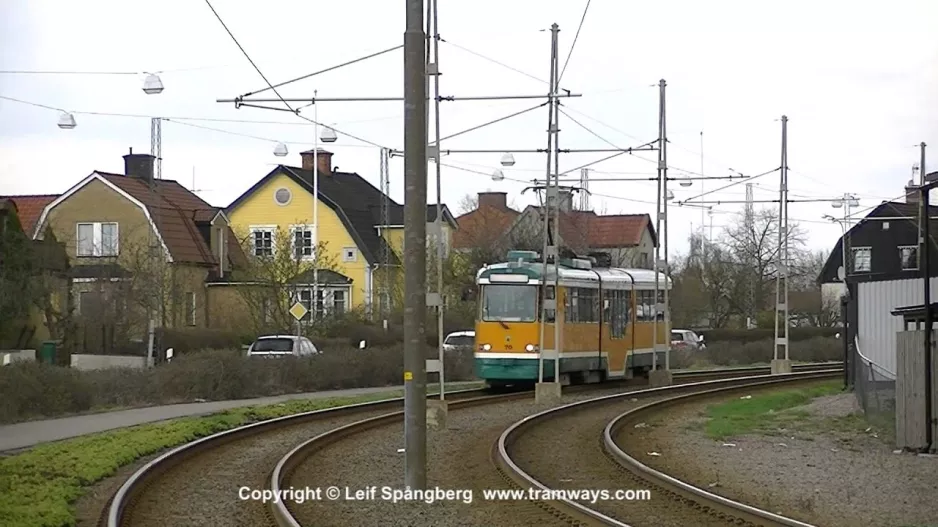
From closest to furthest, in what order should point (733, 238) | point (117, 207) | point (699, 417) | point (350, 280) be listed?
point (699, 417)
point (117, 207)
point (350, 280)
point (733, 238)

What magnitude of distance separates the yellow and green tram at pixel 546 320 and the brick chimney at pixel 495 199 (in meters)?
48.9

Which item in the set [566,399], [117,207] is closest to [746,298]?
[117,207]

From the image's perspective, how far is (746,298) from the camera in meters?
77.7

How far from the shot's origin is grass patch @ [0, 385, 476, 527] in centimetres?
1294

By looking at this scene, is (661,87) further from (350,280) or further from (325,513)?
(350,280)

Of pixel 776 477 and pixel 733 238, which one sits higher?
pixel 733 238

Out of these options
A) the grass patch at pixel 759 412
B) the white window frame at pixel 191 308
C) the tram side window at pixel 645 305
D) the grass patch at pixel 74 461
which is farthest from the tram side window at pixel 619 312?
the white window frame at pixel 191 308

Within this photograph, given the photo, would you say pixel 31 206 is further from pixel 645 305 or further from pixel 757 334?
pixel 645 305

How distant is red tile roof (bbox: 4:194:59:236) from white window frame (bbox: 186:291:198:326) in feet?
28.7

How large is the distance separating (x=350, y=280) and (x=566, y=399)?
36.4m

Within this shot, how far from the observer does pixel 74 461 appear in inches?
683

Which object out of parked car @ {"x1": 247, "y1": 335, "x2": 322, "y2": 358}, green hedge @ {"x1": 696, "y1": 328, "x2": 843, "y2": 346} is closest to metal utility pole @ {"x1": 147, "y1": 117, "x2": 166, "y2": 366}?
parked car @ {"x1": 247, "y1": 335, "x2": 322, "y2": 358}

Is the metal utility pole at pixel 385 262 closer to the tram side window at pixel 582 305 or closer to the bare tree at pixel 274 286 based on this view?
the bare tree at pixel 274 286

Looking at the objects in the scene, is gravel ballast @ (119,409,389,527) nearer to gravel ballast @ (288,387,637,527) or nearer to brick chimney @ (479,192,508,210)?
gravel ballast @ (288,387,637,527)
